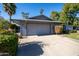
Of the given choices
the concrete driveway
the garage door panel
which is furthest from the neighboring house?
the concrete driveway

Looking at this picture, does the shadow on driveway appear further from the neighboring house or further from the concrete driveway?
the neighboring house


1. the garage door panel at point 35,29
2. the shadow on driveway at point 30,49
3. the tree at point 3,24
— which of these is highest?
the tree at point 3,24

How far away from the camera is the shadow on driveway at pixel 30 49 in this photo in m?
4.05

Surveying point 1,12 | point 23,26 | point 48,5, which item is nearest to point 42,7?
point 48,5

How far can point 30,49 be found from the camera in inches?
171

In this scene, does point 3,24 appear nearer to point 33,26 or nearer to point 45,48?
point 45,48

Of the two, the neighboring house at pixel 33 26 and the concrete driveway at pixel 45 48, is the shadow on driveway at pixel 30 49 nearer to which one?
the concrete driveway at pixel 45 48

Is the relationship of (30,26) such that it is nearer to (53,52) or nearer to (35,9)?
(35,9)

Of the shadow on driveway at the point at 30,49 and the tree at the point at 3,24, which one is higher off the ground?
the tree at the point at 3,24

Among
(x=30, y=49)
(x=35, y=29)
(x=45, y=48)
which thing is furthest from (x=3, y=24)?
(x=35, y=29)

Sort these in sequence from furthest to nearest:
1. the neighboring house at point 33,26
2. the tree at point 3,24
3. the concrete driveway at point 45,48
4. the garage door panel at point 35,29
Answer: the garage door panel at point 35,29 → the neighboring house at point 33,26 → the tree at point 3,24 → the concrete driveway at point 45,48

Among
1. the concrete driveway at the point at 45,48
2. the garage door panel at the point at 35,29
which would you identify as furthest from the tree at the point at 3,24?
the garage door panel at the point at 35,29

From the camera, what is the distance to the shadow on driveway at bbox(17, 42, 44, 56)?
4.05 m

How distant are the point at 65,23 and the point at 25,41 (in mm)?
3117
